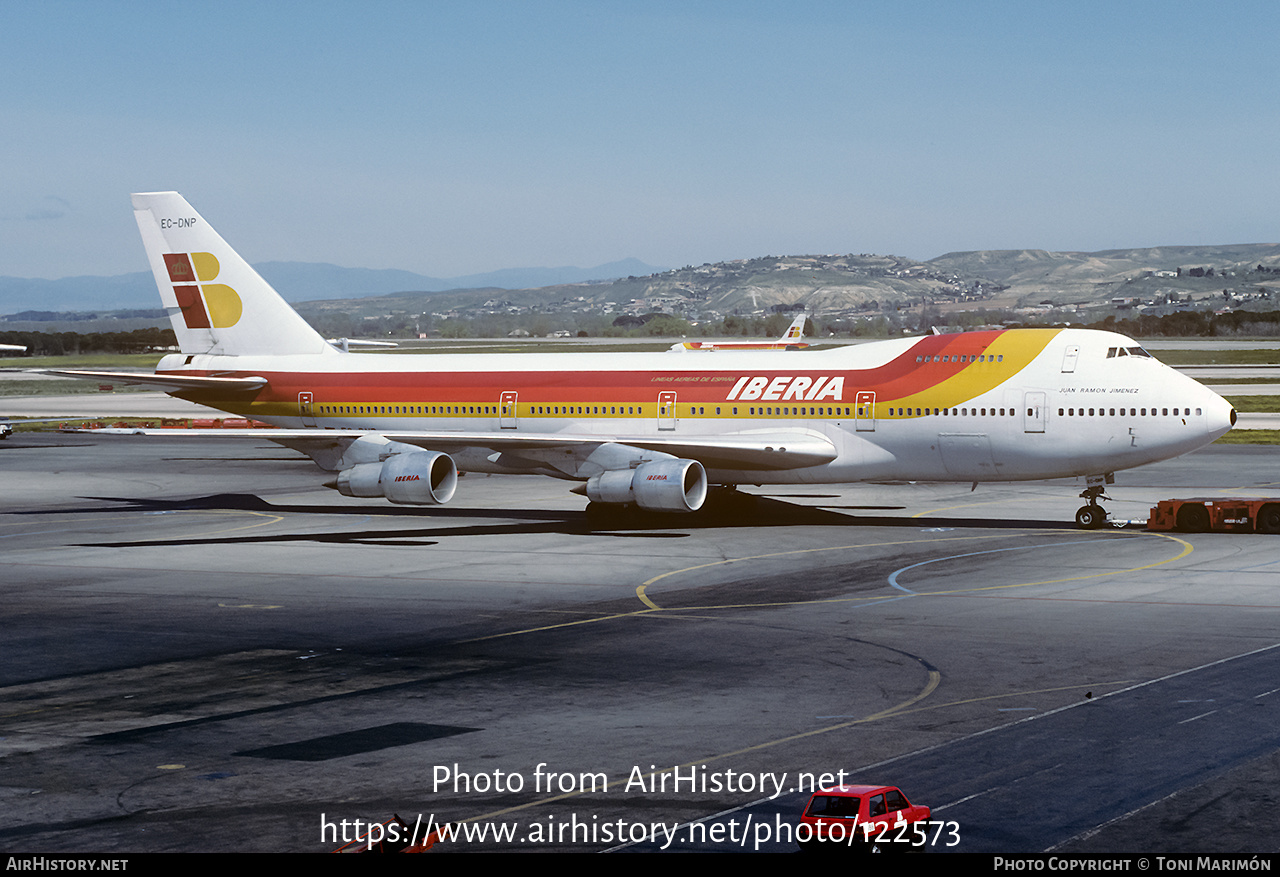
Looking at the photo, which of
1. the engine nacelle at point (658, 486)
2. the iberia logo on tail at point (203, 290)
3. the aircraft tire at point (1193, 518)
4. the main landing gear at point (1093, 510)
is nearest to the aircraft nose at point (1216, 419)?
the aircraft tire at point (1193, 518)

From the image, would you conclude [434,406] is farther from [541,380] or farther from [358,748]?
[358,748]

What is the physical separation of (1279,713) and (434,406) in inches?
1345

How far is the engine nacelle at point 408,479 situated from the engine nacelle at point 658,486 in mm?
4565

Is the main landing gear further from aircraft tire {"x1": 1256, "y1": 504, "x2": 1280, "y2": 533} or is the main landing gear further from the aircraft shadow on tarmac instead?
aircraft tire {"x1": 1256, "y1": 504, "x2": 1280, "y2": 533}

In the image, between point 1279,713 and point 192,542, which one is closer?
point 1279,713

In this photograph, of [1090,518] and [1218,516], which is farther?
[1090,518]

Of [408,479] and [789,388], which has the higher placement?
[789,388]

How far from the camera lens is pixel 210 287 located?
51.8 m

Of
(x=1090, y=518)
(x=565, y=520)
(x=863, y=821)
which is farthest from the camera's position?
(x=565, y=520)

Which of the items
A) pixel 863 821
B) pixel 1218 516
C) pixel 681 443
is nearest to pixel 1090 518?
pixel 1218 516

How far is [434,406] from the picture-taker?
164 ft

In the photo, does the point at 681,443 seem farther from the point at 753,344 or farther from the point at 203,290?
the point at 753,344

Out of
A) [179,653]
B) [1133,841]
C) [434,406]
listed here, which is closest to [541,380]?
[434,406]

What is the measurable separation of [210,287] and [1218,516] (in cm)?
3553
